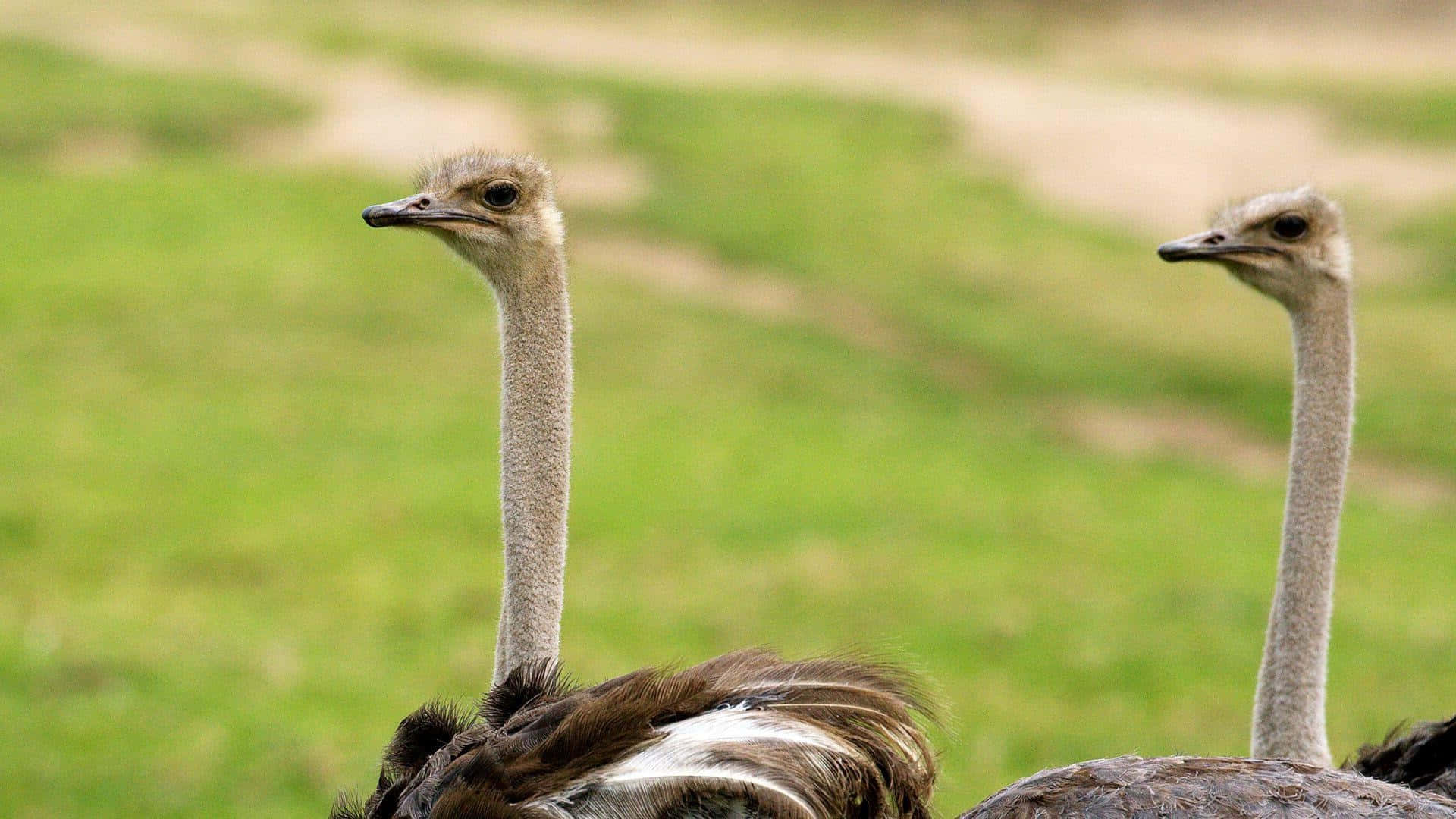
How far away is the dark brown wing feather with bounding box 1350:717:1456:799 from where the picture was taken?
3.80 metres

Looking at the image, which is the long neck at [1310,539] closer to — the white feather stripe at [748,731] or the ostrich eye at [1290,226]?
the ostrich eye at [1290,226]

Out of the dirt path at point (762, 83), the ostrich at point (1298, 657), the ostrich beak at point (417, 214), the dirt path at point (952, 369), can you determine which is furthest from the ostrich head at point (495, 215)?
the dirt path at point (762, 83)

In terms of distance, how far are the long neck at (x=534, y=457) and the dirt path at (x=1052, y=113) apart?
14353 millimetres

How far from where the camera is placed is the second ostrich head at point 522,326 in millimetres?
3605

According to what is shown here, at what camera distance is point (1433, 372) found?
582 inches

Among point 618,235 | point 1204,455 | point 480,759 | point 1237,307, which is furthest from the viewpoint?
point 618,235

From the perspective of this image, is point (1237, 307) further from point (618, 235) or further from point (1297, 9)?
point (1297, 9)

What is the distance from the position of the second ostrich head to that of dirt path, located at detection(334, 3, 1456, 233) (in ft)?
47.0

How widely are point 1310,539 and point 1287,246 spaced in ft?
2.14

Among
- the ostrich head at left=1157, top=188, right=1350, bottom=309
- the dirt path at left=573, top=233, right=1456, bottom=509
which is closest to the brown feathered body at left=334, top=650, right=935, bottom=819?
the ostrich head at left=1157, top=188, right=1350, bottom=309

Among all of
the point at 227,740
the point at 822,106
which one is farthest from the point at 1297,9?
the point at 227,740

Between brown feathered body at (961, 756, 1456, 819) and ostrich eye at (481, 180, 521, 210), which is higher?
ostrich eye at (481, 180, 521, 210)

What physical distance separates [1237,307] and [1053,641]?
8.65 meters

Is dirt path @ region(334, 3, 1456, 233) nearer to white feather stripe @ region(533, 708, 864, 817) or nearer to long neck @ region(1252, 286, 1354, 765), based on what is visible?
long neck @ region(1252, 286, 1354, 765)
